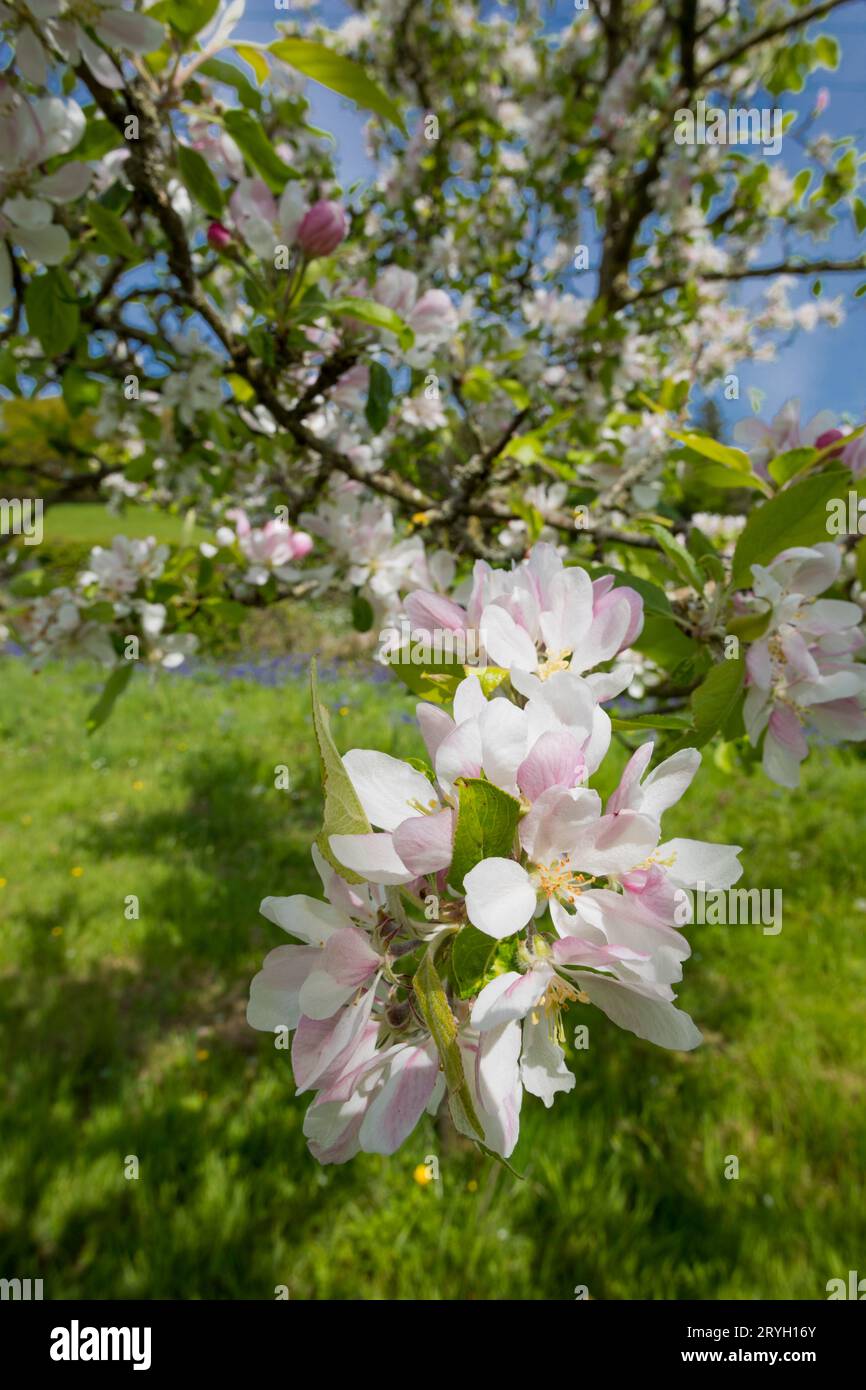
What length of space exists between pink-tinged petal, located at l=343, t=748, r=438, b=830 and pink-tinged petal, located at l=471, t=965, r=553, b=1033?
12 centimetres

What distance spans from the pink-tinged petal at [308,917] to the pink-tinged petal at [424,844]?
11 cm

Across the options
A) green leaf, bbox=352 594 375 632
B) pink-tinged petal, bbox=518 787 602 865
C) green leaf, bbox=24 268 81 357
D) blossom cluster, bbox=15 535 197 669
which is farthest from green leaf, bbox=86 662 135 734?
pink-tinged petal, bbox=518 787 602 865

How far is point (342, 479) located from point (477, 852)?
5.11 feet

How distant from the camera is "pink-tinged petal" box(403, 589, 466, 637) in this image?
0.69 meters

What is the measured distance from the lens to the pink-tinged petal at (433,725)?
53 cm

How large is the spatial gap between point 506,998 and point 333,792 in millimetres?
161

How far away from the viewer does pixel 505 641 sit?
596 millimetres

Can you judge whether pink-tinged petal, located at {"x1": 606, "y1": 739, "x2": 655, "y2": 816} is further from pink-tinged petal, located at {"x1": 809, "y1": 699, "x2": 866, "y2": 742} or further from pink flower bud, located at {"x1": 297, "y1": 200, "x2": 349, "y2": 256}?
pink flower bud, located at {"x1": 297, "y1": 200, "x2": 349, "y2": 256}

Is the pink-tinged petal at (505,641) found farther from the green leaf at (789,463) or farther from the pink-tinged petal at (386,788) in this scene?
the green leaf at (789,463)

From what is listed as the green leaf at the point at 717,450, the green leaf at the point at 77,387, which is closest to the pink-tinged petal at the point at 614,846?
the green leaf at the point at 717,450

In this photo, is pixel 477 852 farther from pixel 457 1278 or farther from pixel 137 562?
pixel 457 1278

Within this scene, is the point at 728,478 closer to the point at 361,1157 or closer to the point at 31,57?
the point at 31,57

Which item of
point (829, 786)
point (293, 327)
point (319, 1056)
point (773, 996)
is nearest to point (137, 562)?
point (293, 327)

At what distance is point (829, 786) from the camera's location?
4660 mm
